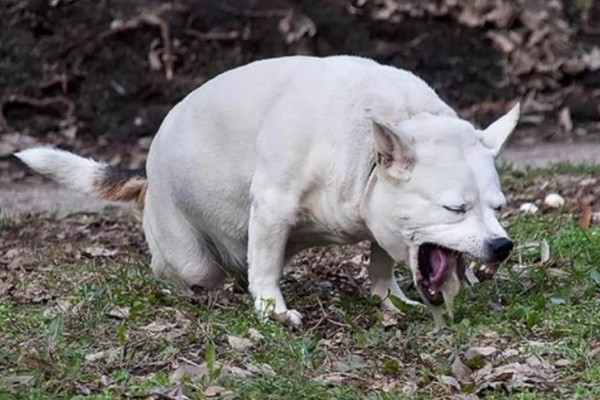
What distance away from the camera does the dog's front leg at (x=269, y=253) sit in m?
5.46

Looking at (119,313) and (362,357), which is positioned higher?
(362,357)

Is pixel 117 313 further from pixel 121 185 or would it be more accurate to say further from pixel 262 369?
pixel 121 185

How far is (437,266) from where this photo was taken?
5.18 metres

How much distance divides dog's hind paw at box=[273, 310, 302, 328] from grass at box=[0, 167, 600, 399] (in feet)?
0.22

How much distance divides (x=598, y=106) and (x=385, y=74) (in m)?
6.65

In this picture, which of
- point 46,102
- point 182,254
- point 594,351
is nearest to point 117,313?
point 182,254

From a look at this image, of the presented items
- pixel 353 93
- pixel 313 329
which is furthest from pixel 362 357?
pixel 353 93

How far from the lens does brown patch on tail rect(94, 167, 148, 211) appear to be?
6.61m

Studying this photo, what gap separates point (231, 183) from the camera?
585 cm

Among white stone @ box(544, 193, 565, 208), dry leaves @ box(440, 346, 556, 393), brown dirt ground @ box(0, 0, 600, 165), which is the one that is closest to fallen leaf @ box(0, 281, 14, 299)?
dry leaves @ box(440, 346, 556, 393)

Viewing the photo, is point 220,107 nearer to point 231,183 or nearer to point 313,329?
point 231,183

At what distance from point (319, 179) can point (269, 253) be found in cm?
39

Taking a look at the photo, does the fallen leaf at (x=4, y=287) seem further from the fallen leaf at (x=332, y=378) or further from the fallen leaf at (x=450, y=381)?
the fallen leaf at (x=450, y=381)

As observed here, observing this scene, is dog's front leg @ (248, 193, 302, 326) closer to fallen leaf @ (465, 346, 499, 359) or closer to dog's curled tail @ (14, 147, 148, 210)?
fallen leaf @ (465, 346, 499, 359)
